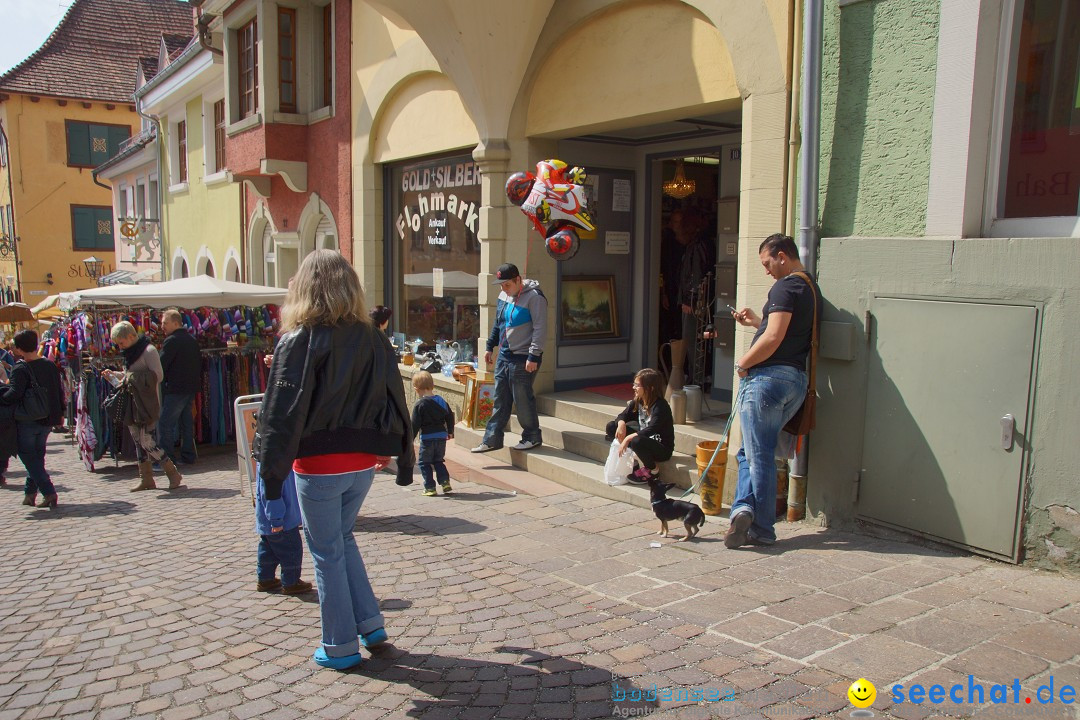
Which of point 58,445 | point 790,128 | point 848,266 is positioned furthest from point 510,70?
point 58,445

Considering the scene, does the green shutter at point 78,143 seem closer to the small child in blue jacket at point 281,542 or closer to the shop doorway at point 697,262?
the shop doorway at point 697,262

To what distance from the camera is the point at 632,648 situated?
151 inches

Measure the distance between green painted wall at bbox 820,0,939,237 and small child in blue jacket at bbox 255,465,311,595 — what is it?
12.4 ft

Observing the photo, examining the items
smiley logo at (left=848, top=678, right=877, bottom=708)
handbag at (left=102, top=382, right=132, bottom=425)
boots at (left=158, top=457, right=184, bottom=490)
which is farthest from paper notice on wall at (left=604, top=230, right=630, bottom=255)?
smiley logo at (left=848, top=678, right=877, bottom=708)

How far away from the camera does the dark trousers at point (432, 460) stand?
709 centimetres

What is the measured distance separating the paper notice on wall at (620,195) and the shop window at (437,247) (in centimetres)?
Result: 168

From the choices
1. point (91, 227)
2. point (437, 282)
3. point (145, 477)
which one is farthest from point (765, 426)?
point (91, 227)

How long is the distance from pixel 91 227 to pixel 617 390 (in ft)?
103

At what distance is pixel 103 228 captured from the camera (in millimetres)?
33906

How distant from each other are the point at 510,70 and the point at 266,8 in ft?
22.7

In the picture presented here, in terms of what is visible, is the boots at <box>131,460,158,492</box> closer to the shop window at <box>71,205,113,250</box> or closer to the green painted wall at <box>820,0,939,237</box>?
the green painted wall at <box>820,0,939,237</box>

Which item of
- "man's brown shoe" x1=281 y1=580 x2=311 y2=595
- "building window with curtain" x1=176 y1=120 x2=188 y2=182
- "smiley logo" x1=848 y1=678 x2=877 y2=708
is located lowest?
"man's brown shoe" x1=281 y1=580 x2=311 y2=595

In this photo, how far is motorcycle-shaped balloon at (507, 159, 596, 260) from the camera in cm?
727

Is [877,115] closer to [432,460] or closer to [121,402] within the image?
[432,460]
